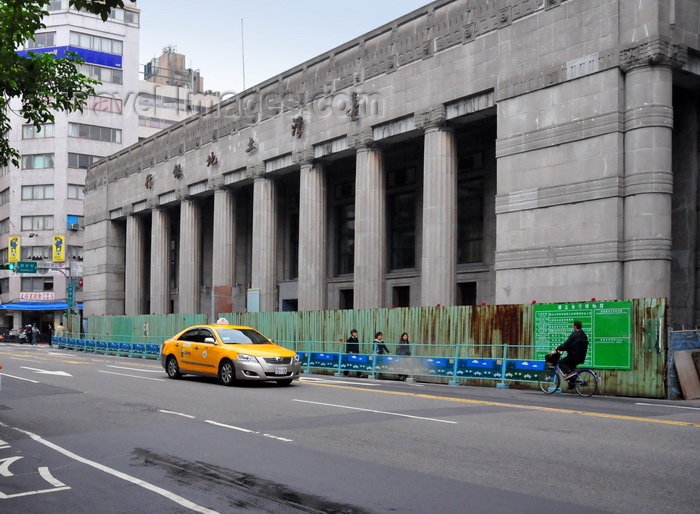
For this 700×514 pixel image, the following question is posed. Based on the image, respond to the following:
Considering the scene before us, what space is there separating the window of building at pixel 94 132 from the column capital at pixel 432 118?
5770 cm

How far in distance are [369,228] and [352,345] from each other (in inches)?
387

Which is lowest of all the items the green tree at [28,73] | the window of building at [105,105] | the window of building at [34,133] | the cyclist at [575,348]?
the cyclist at [575,348]

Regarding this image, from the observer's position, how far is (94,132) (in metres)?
84.6

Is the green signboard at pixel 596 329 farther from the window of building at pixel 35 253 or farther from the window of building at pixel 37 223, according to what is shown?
the window of building at pixel 37 223

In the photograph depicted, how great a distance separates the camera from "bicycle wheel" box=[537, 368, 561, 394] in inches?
793

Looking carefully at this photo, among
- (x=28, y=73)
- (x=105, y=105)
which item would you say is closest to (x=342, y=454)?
(x=28, y=73)

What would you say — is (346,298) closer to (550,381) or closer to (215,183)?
(215,183)

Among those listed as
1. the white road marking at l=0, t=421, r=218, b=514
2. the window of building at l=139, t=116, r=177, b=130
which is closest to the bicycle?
the white road marking at l=0, t=421, r=218, b=514

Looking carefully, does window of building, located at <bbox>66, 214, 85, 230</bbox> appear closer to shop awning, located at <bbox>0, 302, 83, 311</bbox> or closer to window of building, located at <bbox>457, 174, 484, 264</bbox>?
shop awning, located at <bbox>0, 302, 83, 311</bbox>

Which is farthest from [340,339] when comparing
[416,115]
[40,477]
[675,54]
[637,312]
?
[40,477]

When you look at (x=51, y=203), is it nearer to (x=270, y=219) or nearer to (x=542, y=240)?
(x=270, y=219)

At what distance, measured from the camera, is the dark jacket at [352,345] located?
28.6 m

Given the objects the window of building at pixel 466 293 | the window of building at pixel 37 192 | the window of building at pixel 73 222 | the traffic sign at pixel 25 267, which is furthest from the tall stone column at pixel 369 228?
the window of building at pixel 37 192

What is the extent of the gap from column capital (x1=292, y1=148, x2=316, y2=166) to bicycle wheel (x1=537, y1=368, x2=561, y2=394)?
23.1 metres
